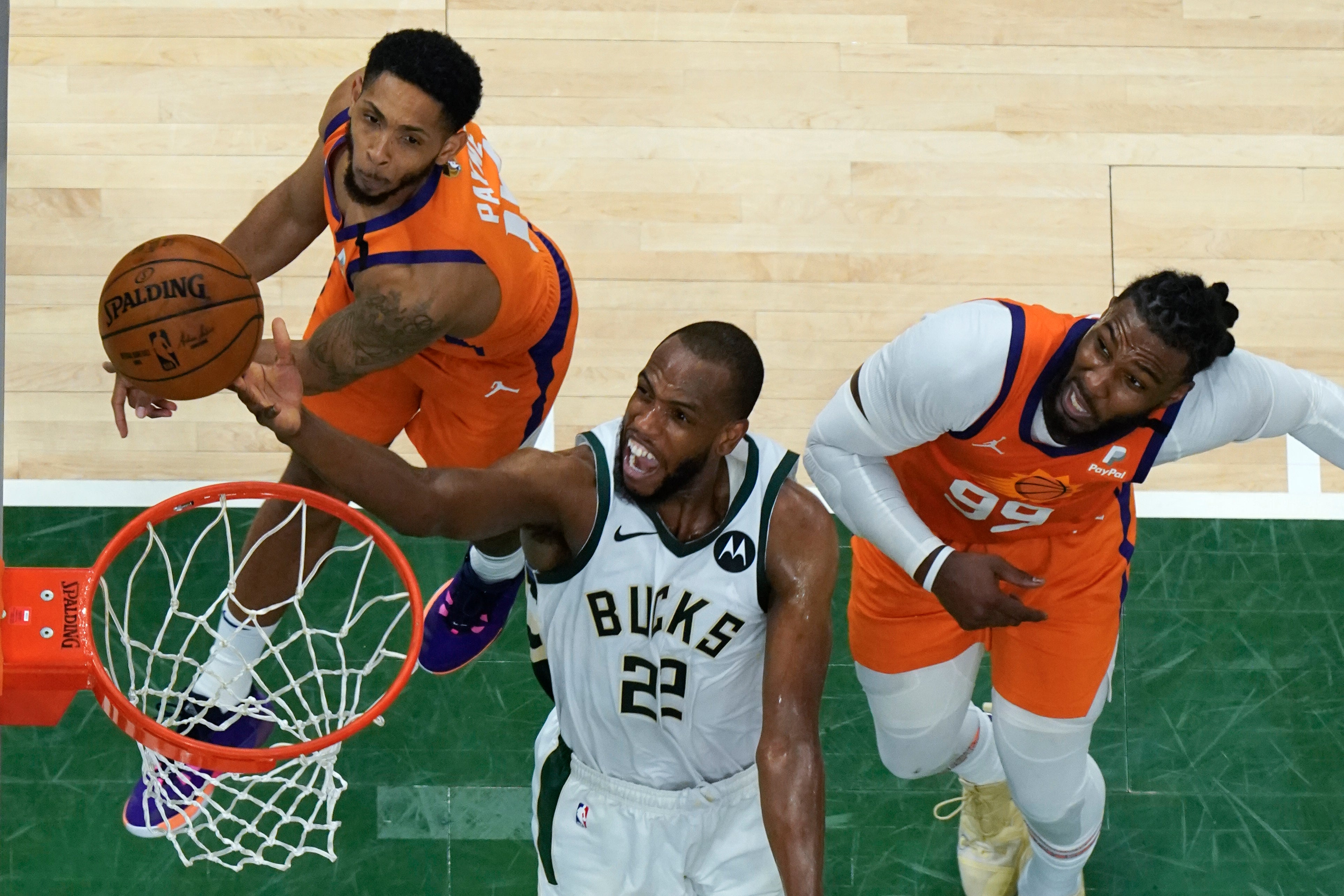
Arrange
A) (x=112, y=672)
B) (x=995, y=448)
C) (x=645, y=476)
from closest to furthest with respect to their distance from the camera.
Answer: (x=645, y=476) < (x=995, y=448) < (x=112, y=672)

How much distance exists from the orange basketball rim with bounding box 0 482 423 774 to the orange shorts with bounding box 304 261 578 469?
805 mm

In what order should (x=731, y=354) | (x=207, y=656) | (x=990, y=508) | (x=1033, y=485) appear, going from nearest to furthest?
1. (x=731, y=354)
2. (x=1033, y=485)
3. (x=990, y=508)
4. (x=207, y=656)

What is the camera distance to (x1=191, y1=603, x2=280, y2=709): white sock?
4.17 metres

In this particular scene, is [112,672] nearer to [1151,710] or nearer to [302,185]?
[302,185]

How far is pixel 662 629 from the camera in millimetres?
3635

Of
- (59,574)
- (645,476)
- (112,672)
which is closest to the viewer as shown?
(59,574)

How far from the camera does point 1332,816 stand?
498cm

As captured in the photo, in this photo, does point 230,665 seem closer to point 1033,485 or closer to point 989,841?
point 1033,485

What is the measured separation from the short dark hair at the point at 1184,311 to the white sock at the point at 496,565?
1820 mm

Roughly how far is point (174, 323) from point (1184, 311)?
85.9 inches

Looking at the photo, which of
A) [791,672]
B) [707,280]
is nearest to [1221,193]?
[707,280]

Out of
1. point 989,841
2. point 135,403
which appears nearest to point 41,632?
point 135,403

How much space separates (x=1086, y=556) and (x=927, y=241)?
1.89 m

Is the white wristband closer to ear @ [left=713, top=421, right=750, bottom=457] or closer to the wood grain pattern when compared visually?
ear @ [left=713, top=421, right=750, bottom=457]
